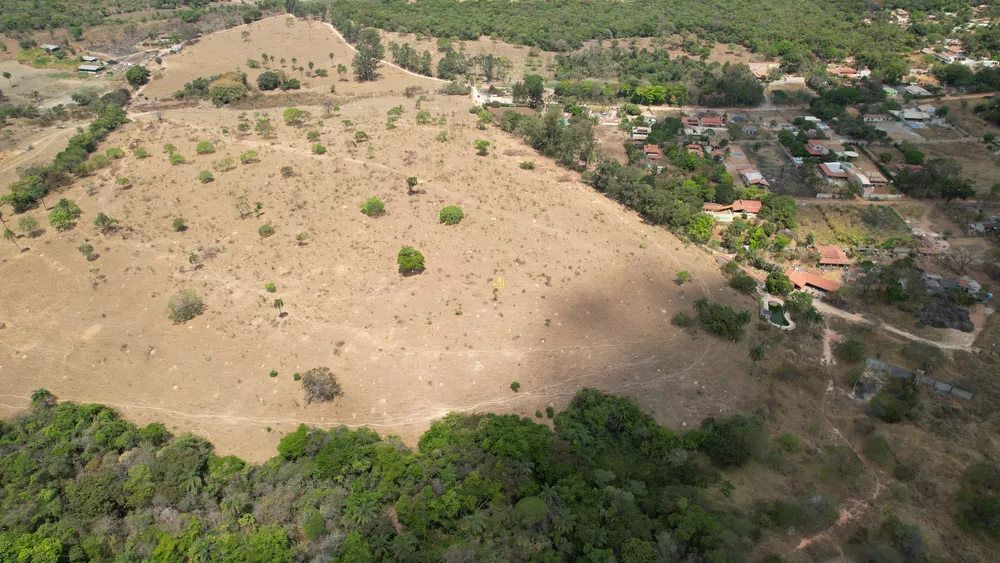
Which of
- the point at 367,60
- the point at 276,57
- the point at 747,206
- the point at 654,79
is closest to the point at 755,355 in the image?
the point at 747,206

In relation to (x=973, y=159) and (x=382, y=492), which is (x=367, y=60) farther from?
(x=973, y=159)

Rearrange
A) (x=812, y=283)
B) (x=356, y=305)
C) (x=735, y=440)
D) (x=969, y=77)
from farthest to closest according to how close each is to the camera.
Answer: (x=969, y=77) < (x=812, y=283) < (x=356, y=305) < (x=735, y=440)

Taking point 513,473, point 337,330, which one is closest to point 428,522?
point 513,473

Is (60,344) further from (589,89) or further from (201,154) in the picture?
(589,89)

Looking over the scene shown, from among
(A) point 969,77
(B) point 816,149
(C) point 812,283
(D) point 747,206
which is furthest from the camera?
(A) point 969,77

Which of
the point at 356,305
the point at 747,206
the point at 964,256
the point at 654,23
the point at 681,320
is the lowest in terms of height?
the point at 356,305

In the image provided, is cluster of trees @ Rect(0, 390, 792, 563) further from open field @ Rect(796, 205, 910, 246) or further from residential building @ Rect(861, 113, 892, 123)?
residential building @ Rect(861, 113, 892, 123)

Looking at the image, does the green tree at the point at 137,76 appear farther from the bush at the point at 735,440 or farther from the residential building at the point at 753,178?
the bush at the point at 735,440
